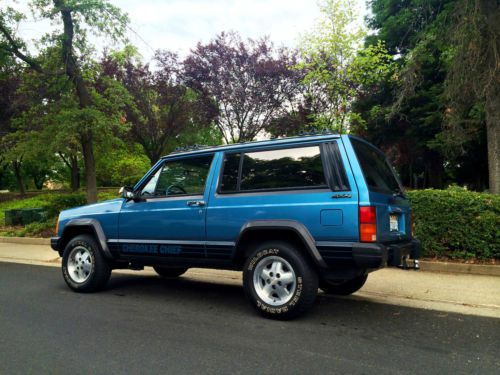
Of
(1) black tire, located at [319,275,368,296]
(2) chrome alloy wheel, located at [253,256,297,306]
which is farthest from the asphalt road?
(2) chrome alloy wheel, located at [253,256,297,306]

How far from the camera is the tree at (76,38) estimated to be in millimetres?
12219

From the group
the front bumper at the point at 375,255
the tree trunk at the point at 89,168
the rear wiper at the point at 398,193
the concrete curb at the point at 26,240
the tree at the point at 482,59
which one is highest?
the tree at the point at 482,59

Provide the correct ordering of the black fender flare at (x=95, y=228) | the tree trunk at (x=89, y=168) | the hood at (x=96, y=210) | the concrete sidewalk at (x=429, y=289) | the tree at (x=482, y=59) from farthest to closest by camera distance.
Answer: the tree trunk at (x=89, y=168), the tree at (x=482, y=59), the hood at (x=96, y=210), the black fender flare at (x=95, y=228), the concrete sidewalk at (x=429, y=289)

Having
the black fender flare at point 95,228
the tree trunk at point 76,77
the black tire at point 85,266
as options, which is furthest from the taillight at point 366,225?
Result: the tree trunk at point 76,77

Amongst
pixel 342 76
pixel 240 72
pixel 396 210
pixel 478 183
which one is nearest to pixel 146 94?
pixel 240 72

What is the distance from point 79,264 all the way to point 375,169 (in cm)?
440

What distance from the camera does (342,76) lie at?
40.4 ft

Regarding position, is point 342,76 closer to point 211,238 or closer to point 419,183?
point 211,238

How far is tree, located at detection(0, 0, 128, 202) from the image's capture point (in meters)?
12.2

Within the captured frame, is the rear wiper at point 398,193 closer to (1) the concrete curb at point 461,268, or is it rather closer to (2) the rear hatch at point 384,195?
(2) the rear hatch at point 384,195

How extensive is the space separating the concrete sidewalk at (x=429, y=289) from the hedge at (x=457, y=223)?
64 cm

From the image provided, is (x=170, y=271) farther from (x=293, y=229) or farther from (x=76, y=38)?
(x=76, y=38)

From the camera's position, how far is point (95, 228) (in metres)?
5.90

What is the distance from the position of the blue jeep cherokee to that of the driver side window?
2cm
